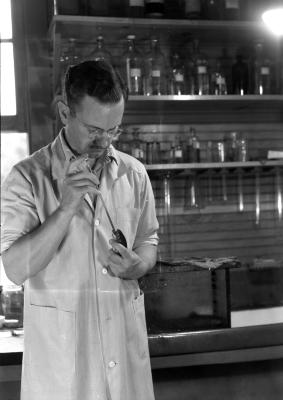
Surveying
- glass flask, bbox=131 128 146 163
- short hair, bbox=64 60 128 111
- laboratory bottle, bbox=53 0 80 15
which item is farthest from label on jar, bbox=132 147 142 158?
laboratory bottle, bbox=53 0 80 15

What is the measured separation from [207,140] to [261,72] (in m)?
0.18

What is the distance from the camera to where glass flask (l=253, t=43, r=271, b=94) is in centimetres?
96

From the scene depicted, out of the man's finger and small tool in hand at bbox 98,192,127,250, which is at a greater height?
small tool in hand at bbox 98,192,127,250

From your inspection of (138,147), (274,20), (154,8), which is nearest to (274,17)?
(274,20)

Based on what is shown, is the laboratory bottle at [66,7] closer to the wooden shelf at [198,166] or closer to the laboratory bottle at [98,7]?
the laboratory bottle at [98,7]

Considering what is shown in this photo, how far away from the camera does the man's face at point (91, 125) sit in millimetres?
762

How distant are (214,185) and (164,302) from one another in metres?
0.20

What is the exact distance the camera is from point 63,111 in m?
0.77

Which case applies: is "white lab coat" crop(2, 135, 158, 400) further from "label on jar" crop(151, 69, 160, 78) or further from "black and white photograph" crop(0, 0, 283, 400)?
"label on jar" crop(151, 69, 160, 78)

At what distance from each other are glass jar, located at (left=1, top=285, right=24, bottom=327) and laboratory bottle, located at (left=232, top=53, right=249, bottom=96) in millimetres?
468

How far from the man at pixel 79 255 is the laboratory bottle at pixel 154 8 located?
154 millimetres

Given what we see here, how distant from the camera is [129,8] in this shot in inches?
34.5

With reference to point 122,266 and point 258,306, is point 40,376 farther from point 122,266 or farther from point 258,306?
point 258,306

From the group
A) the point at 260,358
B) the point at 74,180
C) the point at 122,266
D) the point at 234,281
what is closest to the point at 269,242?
the point at 234,281
